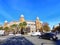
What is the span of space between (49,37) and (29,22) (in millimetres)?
112289

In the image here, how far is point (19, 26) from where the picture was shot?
11869 centimetres

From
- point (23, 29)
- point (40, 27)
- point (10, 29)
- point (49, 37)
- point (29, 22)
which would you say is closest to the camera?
point (49, 37)

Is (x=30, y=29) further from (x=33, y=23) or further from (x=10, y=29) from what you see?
(x=10, y=29)

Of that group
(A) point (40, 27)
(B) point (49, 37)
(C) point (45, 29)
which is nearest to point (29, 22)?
(A) point (40, 27)

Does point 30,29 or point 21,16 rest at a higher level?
point 21,16

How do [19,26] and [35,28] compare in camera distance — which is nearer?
[19,26]

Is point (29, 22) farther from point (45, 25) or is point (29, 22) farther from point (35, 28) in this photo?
point (45, 25)

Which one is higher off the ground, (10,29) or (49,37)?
(10,29)

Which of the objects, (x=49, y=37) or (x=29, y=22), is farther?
(x=29, y=22)

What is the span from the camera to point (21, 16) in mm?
138625

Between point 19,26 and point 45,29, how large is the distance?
21.7 meters

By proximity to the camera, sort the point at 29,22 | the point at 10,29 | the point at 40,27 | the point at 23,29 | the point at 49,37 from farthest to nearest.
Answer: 1. the point at 29,22
2. the point at 40,27
3. the point at 10,29
4. the point at 23,29
5. the point at 49,37

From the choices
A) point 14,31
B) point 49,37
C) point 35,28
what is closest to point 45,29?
point 35,28

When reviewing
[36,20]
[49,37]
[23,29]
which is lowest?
[49,37]
